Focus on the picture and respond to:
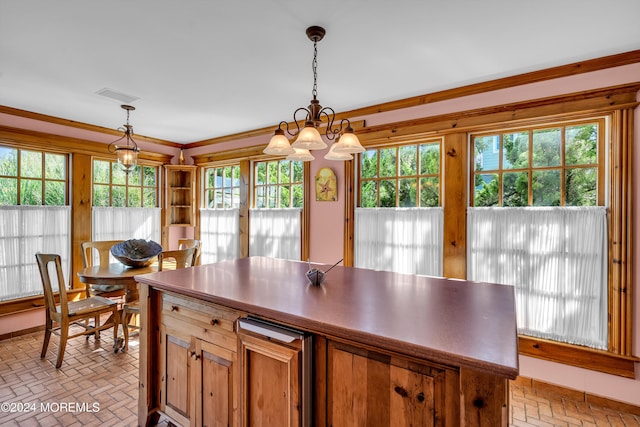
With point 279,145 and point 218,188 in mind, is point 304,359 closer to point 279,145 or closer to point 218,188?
point 279,145

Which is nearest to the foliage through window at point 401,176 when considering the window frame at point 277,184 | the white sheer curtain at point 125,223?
the window frame at point 277,184

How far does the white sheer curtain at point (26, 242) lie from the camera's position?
343 cm

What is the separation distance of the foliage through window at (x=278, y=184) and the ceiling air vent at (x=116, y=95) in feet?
5.65

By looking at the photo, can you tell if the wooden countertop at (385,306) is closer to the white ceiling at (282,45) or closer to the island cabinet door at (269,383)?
the island cabinet door at (269,383)

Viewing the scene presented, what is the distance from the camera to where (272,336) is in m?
1.39

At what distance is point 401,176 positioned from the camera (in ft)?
10.9

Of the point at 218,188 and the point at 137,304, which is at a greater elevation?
the point at 218,188

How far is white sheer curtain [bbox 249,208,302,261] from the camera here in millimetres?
3994

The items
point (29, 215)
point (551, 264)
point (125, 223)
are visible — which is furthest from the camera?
point (125, 223)

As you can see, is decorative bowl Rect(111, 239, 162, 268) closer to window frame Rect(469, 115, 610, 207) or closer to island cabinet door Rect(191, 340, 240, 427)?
island cabinet door Rect(191, 340, 240, 427)

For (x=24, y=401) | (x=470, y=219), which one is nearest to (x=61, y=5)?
(x=24, y=401)

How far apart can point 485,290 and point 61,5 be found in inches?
109

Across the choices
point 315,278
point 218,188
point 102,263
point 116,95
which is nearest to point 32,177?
point 102,263

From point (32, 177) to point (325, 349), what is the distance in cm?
419
